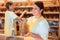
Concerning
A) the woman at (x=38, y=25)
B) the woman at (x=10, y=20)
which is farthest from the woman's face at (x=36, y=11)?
the woman at (x=10, y=20)

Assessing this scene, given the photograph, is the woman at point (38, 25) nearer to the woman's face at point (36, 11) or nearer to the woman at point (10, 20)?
the woman's face at point (36, 11)

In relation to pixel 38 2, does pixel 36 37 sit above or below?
below

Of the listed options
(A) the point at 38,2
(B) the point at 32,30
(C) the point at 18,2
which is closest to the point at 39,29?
(B) the point at 32,30

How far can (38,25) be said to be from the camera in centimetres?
264

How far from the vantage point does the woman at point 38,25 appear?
2.60 meters

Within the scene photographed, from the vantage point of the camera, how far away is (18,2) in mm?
2840

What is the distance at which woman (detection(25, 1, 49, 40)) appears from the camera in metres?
2.60

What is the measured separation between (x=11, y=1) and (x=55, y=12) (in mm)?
858

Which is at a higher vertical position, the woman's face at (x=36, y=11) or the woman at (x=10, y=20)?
the woman's face at (x=36, y=11)

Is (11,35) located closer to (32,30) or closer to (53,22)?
(32,30)

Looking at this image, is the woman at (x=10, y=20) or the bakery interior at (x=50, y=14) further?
the woman at (x=10, y=20)

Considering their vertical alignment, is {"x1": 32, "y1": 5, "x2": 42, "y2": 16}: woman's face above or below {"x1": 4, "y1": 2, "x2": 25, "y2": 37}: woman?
above

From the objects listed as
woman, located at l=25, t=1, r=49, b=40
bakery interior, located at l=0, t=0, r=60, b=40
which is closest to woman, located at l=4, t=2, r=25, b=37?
bakery interior, located at l=0, t=0, r=60, b=40

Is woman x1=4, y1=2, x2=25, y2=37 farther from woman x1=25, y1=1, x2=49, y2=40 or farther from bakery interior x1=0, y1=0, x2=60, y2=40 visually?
woman x1=25, y1=1, x2=49, y2=40
